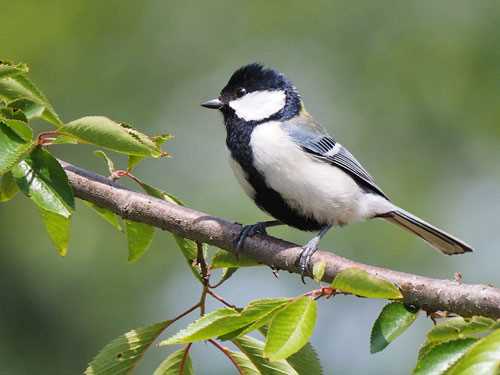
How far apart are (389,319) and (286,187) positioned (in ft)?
4.31

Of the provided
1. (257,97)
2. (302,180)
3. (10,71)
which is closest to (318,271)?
(10,71)

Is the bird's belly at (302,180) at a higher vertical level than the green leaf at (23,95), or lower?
higher

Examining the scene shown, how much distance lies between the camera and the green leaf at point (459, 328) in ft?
4.76

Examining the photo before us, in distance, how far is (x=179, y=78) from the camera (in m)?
7.90

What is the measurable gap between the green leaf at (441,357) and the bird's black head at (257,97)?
188 centimetres

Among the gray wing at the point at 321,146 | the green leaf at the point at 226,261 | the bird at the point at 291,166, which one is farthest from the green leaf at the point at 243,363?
the gray wing at the point at 321,146

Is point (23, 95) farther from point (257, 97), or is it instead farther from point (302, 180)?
point (257, 97)

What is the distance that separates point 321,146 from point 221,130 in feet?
8.96

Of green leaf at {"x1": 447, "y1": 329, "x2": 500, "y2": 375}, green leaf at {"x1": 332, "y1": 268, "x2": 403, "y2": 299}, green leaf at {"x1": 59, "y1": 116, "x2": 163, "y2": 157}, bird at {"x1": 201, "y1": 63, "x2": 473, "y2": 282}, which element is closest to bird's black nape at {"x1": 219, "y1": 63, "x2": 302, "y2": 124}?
bird at {"x1": 201, "y1": 63, "x2": 473, "y2": 282}

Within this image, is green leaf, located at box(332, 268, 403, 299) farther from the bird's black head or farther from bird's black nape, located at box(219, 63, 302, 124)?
bird's black nape, located at box(219, 63, 302, 124)

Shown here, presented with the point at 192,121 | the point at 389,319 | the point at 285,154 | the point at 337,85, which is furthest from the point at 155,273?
the point at 389,319

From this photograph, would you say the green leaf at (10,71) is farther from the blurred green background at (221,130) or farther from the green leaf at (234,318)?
the blurred green background at (221,130)

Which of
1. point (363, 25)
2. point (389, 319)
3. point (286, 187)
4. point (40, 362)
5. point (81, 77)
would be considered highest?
point (363, 25)

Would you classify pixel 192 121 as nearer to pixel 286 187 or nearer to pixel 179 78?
pixel 179 78
